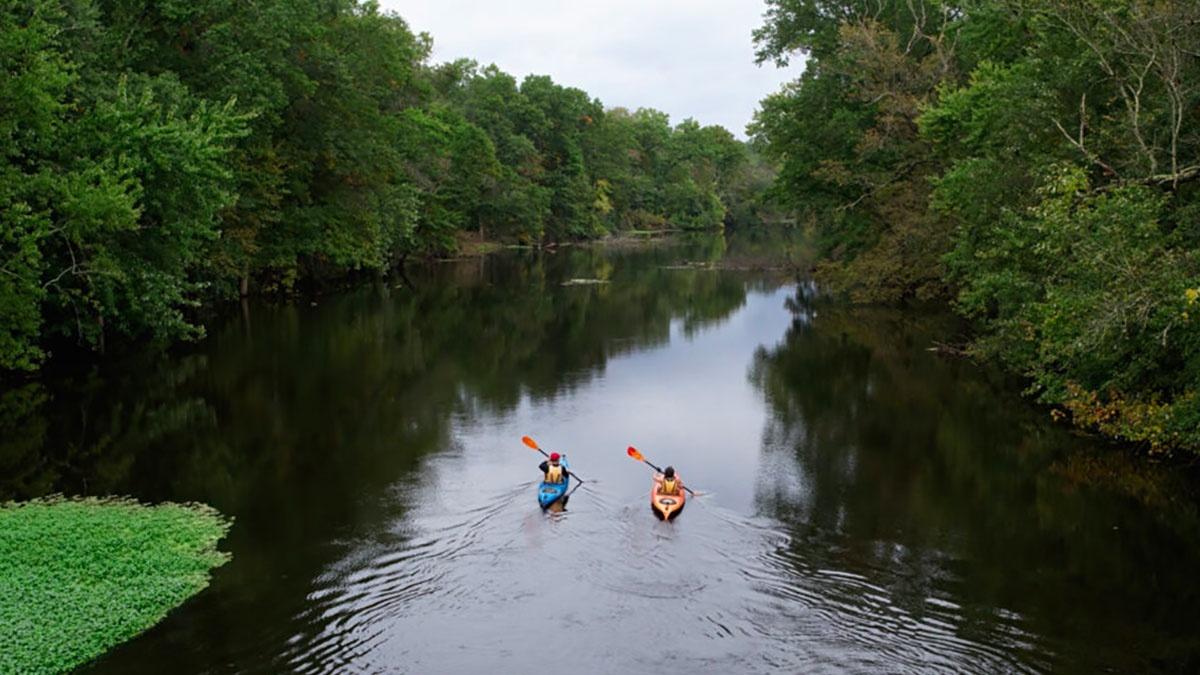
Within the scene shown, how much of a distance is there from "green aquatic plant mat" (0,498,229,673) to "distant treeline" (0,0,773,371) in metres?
8.62

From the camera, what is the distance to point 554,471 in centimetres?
1667

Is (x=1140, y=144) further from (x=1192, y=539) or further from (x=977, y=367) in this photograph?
(x=977, y=367)

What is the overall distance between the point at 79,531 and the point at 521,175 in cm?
7104

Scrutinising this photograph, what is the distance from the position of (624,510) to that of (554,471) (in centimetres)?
140

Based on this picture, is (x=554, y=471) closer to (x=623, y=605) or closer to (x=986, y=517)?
(x=623, y=605)

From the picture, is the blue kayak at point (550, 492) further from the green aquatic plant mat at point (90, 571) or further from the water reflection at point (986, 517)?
the green aquatic plant mat at point (90, 571)

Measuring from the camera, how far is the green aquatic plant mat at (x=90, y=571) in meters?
10.7

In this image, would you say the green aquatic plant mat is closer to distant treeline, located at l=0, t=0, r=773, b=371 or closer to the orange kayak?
the orange kayak

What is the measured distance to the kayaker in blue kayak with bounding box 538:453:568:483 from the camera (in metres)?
16.6

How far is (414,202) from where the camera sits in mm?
50312

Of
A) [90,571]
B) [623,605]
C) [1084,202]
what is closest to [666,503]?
[623,605]

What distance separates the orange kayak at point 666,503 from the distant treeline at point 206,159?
14.2 metres

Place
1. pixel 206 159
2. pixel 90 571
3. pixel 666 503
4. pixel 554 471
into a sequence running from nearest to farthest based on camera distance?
pixel 90 571
pixel 666 503
pixel 554 471
pixel 206 159

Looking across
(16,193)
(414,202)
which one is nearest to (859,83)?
(414,202)
